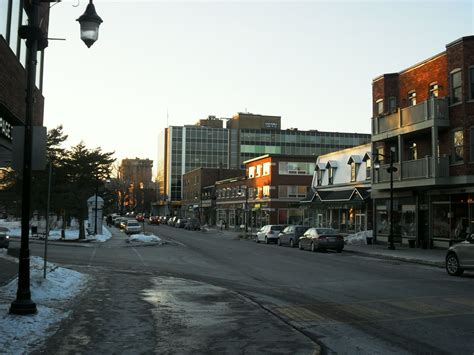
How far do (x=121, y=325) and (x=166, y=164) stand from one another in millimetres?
132142

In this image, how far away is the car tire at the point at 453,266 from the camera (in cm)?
1730

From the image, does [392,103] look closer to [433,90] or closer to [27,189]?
[433,90]

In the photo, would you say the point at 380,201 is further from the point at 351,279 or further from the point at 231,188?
the point at 231,188

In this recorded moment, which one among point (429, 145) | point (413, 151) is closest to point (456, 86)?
point (429, 145)

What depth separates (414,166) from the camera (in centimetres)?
3100

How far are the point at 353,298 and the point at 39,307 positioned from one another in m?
6.69

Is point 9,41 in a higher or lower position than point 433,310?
higher

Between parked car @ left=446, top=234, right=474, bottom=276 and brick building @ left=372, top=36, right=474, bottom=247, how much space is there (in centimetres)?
1098

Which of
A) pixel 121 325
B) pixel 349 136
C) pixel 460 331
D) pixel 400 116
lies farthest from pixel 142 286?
pixel 349 136

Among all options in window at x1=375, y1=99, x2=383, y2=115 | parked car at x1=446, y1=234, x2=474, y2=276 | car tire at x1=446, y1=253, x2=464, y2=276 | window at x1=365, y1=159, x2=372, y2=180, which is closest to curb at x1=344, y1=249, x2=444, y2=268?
car tire at x1=446, y1=253, x2=464, y2=276

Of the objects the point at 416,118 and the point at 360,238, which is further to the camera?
the point at 360,238

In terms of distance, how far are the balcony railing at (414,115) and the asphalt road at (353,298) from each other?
12622mm

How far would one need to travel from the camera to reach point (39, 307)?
9281 mm

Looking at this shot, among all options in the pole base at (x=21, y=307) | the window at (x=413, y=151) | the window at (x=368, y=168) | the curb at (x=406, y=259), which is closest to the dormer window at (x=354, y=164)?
the window at (x=368, y=168)
